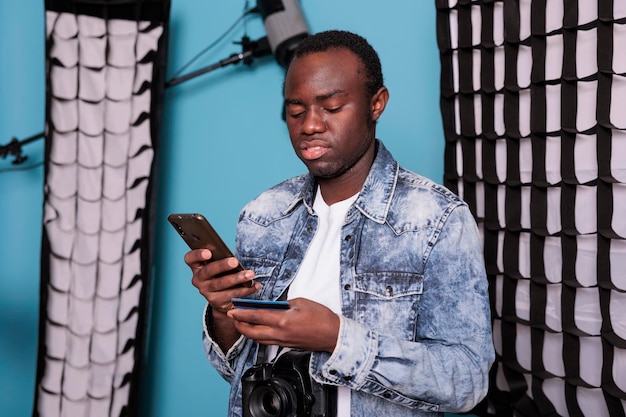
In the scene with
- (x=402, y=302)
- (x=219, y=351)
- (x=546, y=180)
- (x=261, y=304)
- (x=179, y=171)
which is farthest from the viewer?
(x=179, y=171)

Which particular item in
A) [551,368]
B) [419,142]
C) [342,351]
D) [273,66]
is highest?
[273,66]

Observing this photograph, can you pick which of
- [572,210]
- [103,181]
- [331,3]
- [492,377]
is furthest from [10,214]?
[572,210]

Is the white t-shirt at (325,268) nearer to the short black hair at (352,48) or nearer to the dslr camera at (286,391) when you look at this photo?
the dslr camera at (286,391)

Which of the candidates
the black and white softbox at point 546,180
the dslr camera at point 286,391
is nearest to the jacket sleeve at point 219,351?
the dslr camera at point 286,391

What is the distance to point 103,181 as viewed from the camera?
1.72 metres

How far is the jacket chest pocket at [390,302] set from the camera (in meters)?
0.94

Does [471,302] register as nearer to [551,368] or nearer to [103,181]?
[551,368]

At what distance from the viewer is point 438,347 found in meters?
0.90

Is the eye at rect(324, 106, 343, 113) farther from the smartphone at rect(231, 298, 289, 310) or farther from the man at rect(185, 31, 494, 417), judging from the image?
the smartphone at rect(231, 298, 289, 310)

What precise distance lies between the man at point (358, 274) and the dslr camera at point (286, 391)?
0.08 feet

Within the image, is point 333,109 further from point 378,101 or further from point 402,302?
point 402,302

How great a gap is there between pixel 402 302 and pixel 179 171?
3.54 feet

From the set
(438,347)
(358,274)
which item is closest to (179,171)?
(358,274)

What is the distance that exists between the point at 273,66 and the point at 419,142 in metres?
0.46
